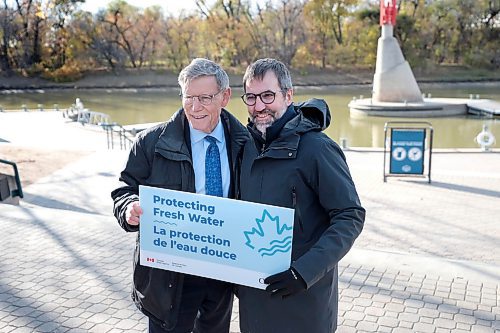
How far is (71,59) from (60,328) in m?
53.4

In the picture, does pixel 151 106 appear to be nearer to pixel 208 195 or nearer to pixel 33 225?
pixel 33 225

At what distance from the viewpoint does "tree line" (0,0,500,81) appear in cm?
5291

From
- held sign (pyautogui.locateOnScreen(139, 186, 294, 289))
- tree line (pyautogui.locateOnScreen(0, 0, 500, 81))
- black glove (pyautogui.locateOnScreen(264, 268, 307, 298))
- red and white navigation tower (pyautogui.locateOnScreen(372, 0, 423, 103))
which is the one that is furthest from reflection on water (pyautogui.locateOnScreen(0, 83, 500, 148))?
black glove (pyautogui.locateOnScreen(264, 268, 307, 298))

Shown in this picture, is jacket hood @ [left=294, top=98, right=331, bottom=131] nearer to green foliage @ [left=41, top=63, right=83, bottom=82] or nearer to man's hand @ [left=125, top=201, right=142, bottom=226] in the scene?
man's hand @ [left=125, top=201, right=142, bottom=226]

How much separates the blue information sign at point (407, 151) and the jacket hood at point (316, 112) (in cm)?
854

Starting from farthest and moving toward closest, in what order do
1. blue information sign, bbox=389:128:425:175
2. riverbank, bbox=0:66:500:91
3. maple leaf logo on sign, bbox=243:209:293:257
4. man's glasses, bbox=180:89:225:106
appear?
riverbank, bbox=0:66:500:91
blue information sign, bbox=389:128:425:175
man's glasses, bbox=180:89:225:106
maple leaf logo on sign, bbox=243:209:293:257

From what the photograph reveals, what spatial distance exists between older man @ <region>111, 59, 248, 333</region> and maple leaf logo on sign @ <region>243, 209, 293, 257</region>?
1.15 feet

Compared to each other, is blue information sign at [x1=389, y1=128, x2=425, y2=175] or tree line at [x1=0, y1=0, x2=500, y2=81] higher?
tree line at [x1=0, y1=0, x2=500, y2=81]

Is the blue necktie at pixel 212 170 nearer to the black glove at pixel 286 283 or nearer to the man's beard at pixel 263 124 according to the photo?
the man's beard at pixel 263 124

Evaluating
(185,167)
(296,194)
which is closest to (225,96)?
(185,167)

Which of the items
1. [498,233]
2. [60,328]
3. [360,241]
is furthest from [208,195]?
[498,233]

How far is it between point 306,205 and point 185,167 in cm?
69

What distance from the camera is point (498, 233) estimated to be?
747 cm

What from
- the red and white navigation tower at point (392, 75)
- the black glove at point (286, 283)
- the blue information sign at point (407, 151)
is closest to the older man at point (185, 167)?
the black glove at point (286, 283)
